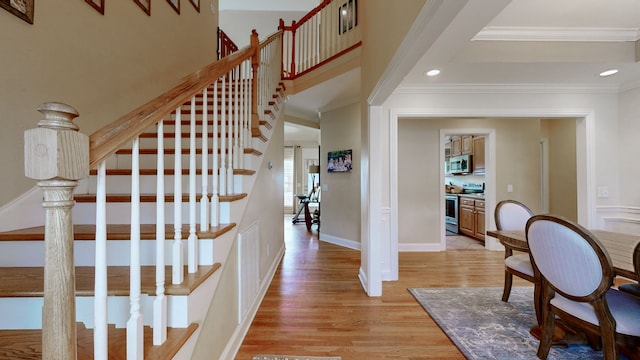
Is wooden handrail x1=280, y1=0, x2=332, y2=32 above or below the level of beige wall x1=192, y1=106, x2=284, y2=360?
above

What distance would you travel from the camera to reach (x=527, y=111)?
10.5 feet

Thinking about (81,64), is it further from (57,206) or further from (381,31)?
(381,31)

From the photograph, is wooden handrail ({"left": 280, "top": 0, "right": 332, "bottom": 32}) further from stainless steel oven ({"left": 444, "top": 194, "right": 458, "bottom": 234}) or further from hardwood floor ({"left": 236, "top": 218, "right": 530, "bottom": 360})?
stainless steel oven ({"left": 444, "top": 194, "right": 458, "bottom": 234})

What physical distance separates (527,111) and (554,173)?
79.4 inches

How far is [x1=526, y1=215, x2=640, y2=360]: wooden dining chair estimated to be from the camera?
1.42 meters

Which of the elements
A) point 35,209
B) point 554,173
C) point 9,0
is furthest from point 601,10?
point 35,209

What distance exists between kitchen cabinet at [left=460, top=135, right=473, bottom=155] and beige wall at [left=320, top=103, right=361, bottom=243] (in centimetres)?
292

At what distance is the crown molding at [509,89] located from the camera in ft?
10.3

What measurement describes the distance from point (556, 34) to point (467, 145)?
3.65 meters

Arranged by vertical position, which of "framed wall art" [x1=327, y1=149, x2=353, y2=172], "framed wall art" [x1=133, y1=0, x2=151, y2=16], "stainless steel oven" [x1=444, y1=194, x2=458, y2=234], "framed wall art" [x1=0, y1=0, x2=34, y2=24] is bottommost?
"stainless steel oven" [x1=444, y1=194, x2=458, y2=234]

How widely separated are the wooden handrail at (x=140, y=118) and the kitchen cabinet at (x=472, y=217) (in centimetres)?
512

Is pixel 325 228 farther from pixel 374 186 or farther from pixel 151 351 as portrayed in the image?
pixel 151 351

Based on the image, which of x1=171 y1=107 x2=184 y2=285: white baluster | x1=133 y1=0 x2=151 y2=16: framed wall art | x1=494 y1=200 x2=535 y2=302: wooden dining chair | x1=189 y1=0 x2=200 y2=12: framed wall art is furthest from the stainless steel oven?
x1=133 y1=0 x2=151 y2=16: framed wall art

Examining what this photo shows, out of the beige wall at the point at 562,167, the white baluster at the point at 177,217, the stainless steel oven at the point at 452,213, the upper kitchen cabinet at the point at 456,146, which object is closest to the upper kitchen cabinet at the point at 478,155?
the upper kitchen cabinet at the point at 456,146
